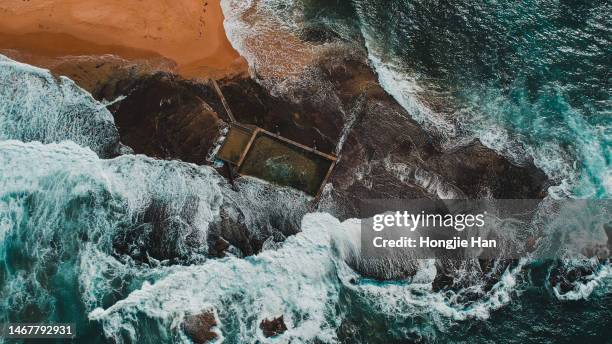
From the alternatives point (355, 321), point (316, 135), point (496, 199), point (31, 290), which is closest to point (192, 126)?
point (316, 135)

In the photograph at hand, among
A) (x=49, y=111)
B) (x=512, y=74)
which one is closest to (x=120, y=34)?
(x=49, y=111)

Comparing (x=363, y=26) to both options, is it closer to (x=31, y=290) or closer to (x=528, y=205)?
(x=528, y=205)

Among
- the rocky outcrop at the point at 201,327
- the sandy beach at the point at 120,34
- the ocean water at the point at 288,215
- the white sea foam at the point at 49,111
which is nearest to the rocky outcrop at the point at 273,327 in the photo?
the ocean water at the point at 288,215

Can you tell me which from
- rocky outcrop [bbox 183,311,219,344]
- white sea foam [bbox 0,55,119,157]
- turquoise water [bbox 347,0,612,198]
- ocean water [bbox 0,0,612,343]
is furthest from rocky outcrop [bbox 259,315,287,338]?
turquoise water [bbox 347,0,612,198]

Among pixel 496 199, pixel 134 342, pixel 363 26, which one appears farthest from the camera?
pixel 363 26

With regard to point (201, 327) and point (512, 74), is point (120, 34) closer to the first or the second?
point (201, 327)

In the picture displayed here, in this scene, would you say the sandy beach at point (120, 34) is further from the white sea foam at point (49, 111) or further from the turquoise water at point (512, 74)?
the turquoise water at point (512, 74)

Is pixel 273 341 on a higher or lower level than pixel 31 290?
lower
